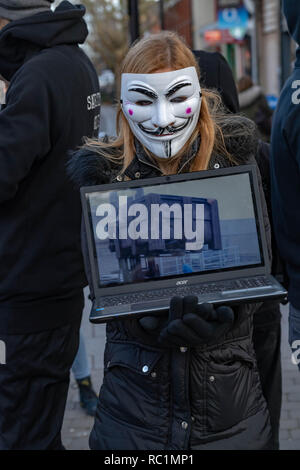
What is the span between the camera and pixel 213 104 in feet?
8.98

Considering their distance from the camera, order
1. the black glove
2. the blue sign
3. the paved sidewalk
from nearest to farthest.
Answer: the black glove < the paved sidewalk < the blue sign

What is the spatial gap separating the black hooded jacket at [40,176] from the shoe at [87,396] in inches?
50.8

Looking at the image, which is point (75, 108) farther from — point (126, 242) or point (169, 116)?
point (126, 242)

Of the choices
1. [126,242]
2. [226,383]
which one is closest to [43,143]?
[126,242]

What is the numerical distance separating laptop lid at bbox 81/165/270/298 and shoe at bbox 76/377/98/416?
229 centimetres

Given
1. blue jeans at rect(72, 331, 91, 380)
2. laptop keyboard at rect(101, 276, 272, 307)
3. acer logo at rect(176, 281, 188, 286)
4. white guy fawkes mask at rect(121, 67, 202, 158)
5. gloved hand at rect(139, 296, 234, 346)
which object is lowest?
blue jeans at rect(72, 331, 91, 380)

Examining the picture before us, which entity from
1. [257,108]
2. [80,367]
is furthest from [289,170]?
[257,108]

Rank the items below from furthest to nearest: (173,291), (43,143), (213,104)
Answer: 1. (43,143)
2. (213,104)
3. (173,291)

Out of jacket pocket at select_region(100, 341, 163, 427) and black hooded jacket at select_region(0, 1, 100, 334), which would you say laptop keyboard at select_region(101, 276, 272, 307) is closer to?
jacket pocket at select_region(100, 341, 163, 427)

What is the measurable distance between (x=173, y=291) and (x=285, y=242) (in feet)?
2.68

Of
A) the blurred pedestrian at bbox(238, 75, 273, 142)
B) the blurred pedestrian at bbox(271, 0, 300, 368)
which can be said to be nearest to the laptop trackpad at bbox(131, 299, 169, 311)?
the blurred pedestrian at bbox(271, 0, 300, 368)

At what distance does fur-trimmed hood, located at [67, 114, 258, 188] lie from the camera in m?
2.39

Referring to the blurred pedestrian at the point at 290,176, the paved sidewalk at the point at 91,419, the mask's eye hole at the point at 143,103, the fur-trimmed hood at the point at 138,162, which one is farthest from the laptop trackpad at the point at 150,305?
the paved sidewalk at the point at 91,419
